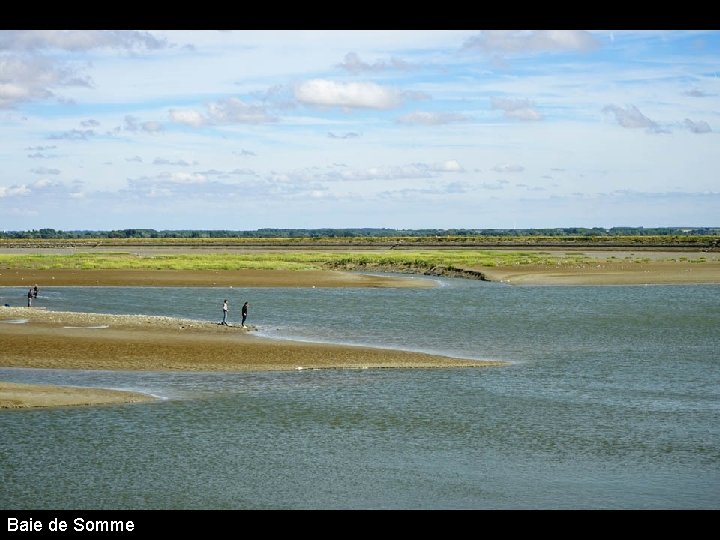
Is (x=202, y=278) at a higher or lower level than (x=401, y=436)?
higher

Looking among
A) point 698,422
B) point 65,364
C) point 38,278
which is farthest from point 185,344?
point 38,278

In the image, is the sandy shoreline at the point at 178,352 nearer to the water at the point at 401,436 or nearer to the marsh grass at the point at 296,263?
the water at the point at 401,436

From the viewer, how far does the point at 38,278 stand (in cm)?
8744

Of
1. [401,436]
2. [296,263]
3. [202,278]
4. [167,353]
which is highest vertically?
[296,263]

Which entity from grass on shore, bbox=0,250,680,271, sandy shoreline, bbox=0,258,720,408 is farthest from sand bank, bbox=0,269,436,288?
sandy shoreline, bbox=0,258,720,408

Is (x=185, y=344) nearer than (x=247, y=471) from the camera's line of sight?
No

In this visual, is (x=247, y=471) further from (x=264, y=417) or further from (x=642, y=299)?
(x=642, y=299)

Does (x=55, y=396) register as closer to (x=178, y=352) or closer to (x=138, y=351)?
(x=138, y=351)

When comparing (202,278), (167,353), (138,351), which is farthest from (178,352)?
(202,278)

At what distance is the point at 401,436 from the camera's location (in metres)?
24.9

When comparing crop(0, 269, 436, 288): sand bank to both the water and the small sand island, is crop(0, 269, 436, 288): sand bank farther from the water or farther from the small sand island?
the water

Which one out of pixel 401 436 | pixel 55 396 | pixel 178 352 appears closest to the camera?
pixel 401 436
